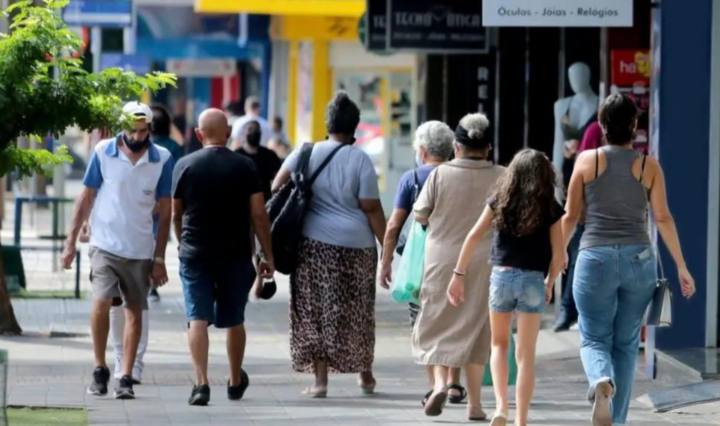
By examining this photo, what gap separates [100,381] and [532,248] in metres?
3.25

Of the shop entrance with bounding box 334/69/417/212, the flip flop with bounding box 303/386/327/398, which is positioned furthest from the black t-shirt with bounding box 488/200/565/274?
the shop entrance with bounding box 334/69/417/212

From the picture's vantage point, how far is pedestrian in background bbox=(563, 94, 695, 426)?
8648 mm

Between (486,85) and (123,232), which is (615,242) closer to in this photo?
(123,232)

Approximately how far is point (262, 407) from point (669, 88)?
3.35 metres

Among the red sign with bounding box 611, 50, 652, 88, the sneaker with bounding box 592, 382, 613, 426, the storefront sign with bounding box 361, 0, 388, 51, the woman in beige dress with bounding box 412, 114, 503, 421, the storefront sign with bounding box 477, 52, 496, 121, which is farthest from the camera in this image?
the storefront sign with bounding box 477, 52, 496, 121

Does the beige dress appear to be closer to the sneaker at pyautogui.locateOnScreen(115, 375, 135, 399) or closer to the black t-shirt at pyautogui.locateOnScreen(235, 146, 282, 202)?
the sneaker at pyautogui.locateOnScreen(115, 375, 135, 399)

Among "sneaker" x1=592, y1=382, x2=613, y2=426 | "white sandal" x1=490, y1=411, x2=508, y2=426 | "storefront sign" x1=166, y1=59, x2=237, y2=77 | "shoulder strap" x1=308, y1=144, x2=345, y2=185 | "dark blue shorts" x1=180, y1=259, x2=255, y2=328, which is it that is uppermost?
"storefront sign" x1=166, y1=59, x2=237, y2=77

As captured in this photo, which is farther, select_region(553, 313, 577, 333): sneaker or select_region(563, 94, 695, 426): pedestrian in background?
select_region(553, 313, 577, 333): sneaker

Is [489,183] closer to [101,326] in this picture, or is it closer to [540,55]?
[101,326]

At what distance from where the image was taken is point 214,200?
10.2 meters

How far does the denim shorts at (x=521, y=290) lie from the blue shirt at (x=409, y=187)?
5.19 feet

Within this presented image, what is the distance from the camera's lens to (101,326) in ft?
35.1

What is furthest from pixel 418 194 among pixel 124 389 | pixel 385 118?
pixel 385 118

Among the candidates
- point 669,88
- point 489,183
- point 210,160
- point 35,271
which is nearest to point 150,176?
point 210,160
